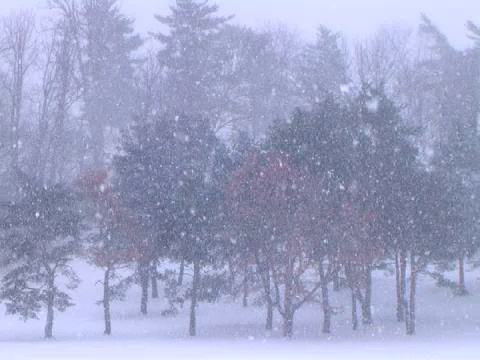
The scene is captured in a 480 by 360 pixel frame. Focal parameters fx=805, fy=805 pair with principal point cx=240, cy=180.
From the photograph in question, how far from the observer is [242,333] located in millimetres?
35906

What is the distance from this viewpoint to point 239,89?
58.5m

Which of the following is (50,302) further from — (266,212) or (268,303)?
(266,212)

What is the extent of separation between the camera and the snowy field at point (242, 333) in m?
27.4

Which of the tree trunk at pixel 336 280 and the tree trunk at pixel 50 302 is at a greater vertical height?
the tree trunk at pixel 336 280

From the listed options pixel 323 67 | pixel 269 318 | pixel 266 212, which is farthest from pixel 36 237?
pixel 323 67

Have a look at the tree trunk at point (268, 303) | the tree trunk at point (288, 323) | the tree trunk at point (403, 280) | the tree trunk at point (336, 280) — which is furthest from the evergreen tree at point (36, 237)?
the tree trunk at point (403, 280)

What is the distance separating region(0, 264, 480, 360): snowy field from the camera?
2736cm

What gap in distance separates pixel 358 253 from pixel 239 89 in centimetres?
2685

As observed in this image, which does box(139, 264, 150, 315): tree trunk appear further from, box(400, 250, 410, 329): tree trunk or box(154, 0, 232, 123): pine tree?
box(154, 0, 232, 123): pine tree

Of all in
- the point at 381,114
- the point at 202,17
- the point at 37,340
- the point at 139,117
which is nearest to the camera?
the point at 37,340

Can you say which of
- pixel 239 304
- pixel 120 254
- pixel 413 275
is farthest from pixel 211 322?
pixel 413 275

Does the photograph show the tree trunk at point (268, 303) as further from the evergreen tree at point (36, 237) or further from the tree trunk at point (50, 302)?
the tree trunk at point (50, 302)

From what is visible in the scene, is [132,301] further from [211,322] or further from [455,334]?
[455,334]

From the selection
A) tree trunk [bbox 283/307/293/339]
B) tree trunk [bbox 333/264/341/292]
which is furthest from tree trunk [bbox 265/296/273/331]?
tree trunk [bbox 333/264/341/292]
